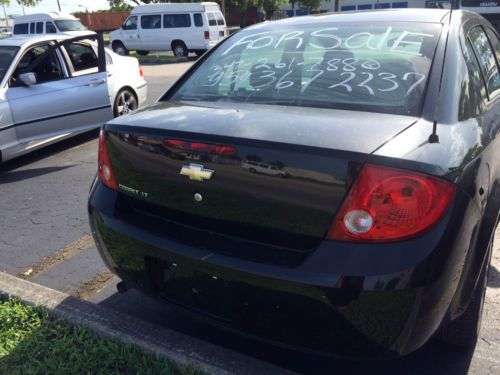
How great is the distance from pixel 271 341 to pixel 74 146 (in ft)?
18.1

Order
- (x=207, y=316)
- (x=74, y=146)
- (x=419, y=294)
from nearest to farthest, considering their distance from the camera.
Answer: (x=419, y=294), (x=207, y=316), (x=74, y=146)

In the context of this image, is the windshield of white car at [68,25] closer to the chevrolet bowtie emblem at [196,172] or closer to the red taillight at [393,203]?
the chevrolet bowtie emblem at [196,172]

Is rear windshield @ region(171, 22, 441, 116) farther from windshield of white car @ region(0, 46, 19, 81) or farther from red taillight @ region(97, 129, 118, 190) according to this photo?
windshield of white car @ region(0, 46, 19, 81)

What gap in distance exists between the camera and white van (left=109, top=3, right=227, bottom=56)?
2206cm

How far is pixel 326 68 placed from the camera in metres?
2.53

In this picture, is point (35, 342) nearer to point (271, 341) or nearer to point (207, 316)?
point (207, 316)

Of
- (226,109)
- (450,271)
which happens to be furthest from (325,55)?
(450,271)

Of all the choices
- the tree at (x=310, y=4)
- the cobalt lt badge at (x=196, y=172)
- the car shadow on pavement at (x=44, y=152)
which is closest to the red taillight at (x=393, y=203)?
the cobalt lt badge at (x=196, y=172)

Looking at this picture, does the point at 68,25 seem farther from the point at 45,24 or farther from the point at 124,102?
the point at 124,102

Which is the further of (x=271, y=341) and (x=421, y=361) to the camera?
(x=421, y=361)

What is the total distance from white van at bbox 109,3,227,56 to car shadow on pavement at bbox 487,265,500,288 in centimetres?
1938

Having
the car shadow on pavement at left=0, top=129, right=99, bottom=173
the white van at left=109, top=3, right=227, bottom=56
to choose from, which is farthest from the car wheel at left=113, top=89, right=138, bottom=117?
the white van at left=109, top=3, right=227, bottom=56

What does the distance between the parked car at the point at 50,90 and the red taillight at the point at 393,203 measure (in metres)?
4.80

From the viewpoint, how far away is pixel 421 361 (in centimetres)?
252
